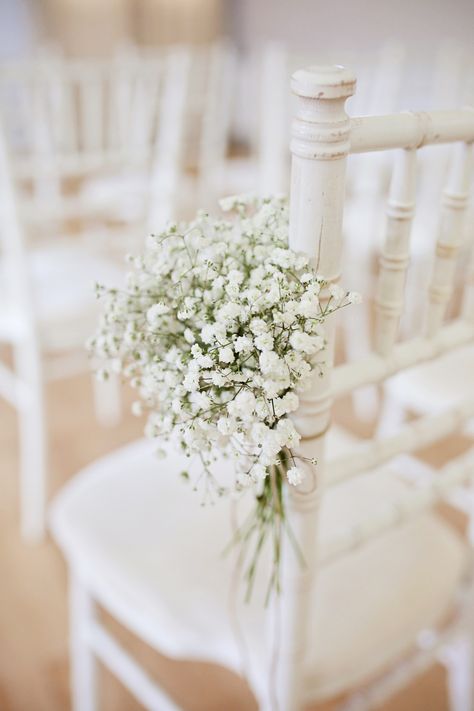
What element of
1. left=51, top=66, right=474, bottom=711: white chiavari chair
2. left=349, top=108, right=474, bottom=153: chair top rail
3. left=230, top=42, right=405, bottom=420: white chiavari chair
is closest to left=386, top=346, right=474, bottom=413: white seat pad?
left=51, top=66, right=474, bottom=711: white chiavari chair

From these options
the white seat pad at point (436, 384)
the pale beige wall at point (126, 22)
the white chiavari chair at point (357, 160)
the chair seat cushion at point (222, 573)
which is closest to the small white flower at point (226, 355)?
the chair seat cushion at point (222, 573)

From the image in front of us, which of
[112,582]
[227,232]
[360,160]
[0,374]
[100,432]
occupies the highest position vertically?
[227,232]

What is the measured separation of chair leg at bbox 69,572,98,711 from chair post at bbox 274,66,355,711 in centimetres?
51

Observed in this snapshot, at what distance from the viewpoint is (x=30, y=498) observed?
5.14 ft

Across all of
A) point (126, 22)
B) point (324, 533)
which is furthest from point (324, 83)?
point (126, 22)

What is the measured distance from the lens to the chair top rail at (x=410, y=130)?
1.55 ft

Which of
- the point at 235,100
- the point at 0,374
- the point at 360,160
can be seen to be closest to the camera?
the point at 0,374

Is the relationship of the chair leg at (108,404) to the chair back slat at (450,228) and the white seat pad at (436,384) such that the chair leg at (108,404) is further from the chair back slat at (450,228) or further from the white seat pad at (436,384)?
the chair back slat at (450,228)

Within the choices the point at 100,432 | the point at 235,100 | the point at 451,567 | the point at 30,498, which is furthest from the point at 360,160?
the point at 235,100

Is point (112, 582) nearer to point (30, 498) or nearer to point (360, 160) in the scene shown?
point (30, 498)

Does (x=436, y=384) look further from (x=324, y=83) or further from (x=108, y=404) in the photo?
(x=108, y=404)

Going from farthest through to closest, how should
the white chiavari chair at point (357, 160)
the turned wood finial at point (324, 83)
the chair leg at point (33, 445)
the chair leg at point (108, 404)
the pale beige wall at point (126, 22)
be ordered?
the pale beige wall at point (126, 22), the chair leg at point (108, 404), the white chiavari chair at point (357, 160), the chair leg at point (33, 445), the turned wood finial at point (324, 83)

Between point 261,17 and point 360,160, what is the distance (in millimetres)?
4578

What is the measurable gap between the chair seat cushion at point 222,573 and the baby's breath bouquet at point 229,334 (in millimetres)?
230
